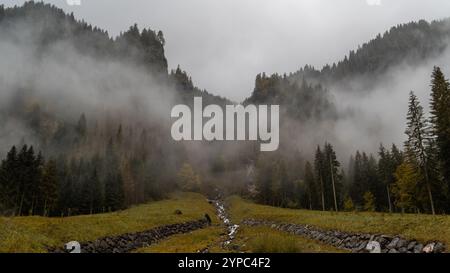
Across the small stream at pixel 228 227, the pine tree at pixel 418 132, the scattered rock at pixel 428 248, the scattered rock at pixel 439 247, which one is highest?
the pine tree at pixel 418 132

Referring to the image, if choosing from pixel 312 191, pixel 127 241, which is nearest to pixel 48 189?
pixel 127 241

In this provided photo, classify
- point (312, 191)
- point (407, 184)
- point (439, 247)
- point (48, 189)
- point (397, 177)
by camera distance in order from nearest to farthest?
point (439, 247), point (407, 184), point (397, 177), point (48, 189), point (312, 191)

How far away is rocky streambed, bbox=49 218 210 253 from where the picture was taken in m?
26.1

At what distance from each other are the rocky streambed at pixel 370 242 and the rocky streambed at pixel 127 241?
18.0 meters

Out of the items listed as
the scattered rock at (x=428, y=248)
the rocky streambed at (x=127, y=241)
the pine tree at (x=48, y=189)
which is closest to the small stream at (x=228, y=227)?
the rocky streambed at (x=127, y=241)

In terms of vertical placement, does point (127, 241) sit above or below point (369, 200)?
above

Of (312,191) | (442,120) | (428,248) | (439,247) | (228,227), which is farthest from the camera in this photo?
(312,191)

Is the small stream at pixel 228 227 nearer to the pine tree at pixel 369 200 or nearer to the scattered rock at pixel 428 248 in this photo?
the scattered rock at pixel 428 248

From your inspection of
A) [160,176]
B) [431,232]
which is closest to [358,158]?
[160,176]

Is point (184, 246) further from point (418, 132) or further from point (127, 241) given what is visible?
point (418, 132)

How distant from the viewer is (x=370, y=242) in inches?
952

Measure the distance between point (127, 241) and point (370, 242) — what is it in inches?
872

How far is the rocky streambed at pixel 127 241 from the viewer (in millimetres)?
26062
